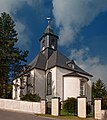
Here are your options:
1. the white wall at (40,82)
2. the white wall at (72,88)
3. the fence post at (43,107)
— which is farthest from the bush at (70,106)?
the white wall at (40,82)

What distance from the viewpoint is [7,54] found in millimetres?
40625

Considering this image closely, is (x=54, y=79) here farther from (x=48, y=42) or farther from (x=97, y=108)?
(x=97, y=108)

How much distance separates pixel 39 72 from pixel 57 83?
3.75 meters

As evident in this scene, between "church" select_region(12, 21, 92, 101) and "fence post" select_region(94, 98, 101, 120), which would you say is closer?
"fence post" select_region(94, 98, 101, 120)

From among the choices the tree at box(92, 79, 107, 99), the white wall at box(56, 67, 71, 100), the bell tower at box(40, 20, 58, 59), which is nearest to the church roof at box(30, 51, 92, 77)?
the white wall at box(56, 67, 71, 100)

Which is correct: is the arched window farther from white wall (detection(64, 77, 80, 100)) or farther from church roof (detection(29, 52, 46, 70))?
white wall (detection(64, 77, 80, 100))

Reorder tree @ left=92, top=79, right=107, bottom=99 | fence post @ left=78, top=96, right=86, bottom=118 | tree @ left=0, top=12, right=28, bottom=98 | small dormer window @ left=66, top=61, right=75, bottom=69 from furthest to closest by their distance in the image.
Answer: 1. tree @ left=92, top=79, right=107, bottom=99
2. small dormer window @ left=66, top=61, right=75, bottom=69
3. tree @ left=0, top=12, right=28, bottom=98
4. fence post @ left=78, top=96, right=86, bottom=118

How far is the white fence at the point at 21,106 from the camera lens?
30011 millimetres

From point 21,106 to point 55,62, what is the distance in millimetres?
15644

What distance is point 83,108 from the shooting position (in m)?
27.5

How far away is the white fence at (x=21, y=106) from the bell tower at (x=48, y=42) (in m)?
19.1

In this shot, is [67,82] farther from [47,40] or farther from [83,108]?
[83,108]

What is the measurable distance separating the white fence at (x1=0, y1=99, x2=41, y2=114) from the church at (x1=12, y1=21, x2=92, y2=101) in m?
9.79

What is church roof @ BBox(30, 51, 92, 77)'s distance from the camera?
46287 millimetres
